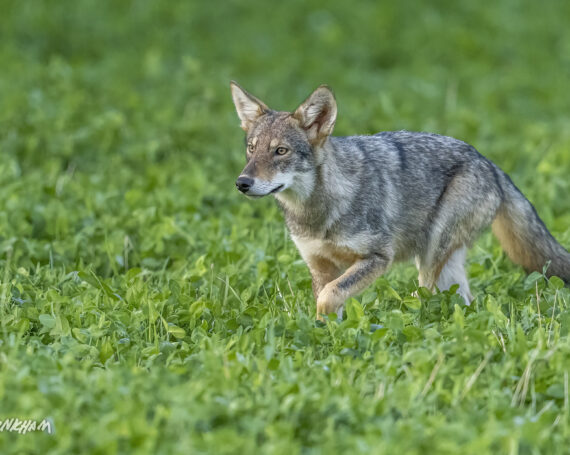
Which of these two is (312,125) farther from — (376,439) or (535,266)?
(376,439)

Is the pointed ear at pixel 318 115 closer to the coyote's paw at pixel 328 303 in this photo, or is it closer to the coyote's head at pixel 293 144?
the coyote's head at pixel 293 144

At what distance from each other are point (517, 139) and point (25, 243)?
6.00 meters

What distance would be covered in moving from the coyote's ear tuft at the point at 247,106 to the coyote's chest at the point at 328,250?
2.65ft

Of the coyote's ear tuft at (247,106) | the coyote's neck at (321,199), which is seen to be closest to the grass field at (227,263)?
the coyote's neck at (321,199)

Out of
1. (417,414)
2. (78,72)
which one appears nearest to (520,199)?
(417,414)

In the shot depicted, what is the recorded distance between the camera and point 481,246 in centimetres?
732

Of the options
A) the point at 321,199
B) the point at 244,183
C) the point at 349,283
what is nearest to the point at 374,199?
the point at 321,199

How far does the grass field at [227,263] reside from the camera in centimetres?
407

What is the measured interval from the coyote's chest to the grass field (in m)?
0.29

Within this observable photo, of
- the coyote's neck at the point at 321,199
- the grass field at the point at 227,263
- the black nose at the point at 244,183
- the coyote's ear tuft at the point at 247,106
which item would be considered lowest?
the grass field at the point at 227,263

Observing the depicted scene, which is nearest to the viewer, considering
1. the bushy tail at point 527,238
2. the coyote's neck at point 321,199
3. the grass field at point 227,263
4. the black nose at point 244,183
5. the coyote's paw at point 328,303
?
the grass field at point 227,263

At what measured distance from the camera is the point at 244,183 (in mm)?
5488

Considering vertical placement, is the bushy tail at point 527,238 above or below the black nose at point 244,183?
below

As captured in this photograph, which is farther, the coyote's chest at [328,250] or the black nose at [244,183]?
the coyote's chest at [328,250]
